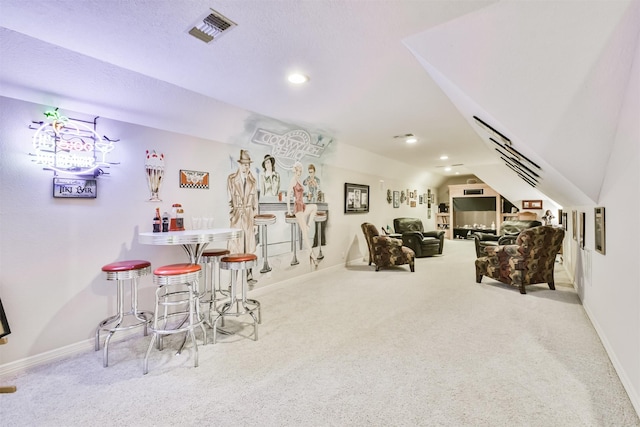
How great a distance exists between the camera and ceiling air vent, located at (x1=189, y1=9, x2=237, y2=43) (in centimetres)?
196

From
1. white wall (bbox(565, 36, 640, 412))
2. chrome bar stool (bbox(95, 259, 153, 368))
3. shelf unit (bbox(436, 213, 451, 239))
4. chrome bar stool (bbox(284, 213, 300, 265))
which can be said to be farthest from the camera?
shelf unit (bbox(436, 213, 451, 239))

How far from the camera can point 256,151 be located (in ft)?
14.6

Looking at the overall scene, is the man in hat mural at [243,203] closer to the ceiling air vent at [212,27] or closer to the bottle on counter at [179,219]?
the bottle on counter at [179,219]

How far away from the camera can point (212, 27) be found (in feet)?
6.77

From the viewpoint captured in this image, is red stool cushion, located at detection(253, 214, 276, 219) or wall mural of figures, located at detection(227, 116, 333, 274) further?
red stool cushion, located at detection(253, 214, 276, 219)

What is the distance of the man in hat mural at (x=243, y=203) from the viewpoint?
13.7 feet

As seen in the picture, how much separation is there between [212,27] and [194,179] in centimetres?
202

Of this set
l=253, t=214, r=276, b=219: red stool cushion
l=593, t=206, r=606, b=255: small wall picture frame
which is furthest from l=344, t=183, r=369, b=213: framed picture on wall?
l=593, t=206, r=606, b=255: small wall picture frame

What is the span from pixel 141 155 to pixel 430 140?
4.71m

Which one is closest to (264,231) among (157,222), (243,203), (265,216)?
(265,216)

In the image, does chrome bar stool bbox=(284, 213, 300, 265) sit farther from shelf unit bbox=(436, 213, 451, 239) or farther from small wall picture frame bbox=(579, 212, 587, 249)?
shelf unit bbox=(436, 213, 451, 239)

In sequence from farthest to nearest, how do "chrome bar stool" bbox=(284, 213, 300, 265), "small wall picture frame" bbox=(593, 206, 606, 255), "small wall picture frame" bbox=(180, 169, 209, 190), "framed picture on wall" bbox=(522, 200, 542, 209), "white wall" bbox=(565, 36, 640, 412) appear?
"framed picture on wall" bbox=(522, 200, 542, 209) → "chrome bar stool" bbox=(284, 213, 300, 265) → "small wall picture frame" bbox=(180, 169, 209, 190) → "small wall picture frame" bbox=(593, 206, 606, 255) → "white wall" bbox=(565, 36, 640, 412)

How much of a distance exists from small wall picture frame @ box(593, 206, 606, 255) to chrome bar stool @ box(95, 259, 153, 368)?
4.32 m

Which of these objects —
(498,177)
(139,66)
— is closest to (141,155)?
(139,66)
